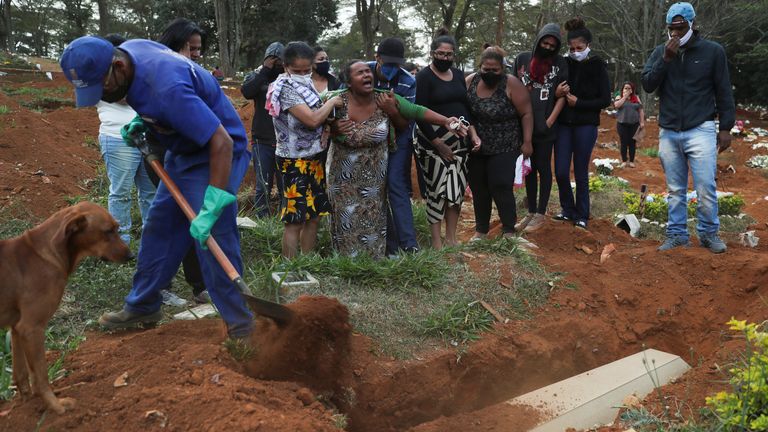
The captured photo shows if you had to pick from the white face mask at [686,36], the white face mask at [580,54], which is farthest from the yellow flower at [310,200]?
the white face mask at [686,36]

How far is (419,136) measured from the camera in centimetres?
525

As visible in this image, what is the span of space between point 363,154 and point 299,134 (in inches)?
20.9

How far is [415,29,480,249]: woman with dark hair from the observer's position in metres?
5.07

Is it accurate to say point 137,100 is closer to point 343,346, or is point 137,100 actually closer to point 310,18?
point 343,346

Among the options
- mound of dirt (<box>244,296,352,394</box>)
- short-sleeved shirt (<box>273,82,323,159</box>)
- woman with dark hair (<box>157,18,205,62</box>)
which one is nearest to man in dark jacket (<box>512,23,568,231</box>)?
short-sleeved shirt (<box>273,82,323,159</box>)

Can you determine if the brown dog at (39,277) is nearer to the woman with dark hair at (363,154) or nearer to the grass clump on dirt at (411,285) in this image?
the grass clump on dirt at (411,285)

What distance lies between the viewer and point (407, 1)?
34531mm

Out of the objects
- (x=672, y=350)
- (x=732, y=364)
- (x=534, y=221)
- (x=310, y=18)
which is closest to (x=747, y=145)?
(x=534, y=221)

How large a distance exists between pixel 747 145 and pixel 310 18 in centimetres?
1856

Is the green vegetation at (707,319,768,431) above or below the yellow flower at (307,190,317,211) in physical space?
below

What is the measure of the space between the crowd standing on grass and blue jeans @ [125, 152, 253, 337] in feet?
0.04

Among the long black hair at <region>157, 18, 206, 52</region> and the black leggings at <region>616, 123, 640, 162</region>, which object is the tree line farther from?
the long black hair at <region>157, 18, 206, 52</region>

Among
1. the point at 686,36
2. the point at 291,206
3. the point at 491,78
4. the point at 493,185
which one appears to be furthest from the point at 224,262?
the point at 686,36

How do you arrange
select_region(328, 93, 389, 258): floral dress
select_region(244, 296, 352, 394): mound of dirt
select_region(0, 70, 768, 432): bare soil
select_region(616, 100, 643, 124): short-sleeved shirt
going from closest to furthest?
select_region(0, 70, 768, 432): bare soil → select_region(244, 296, 352, 394): mound of dirt → select_region(328, 93, 389, 258): floral dress → select_region(616, 100, 643, 124): short-sleeved shirt
